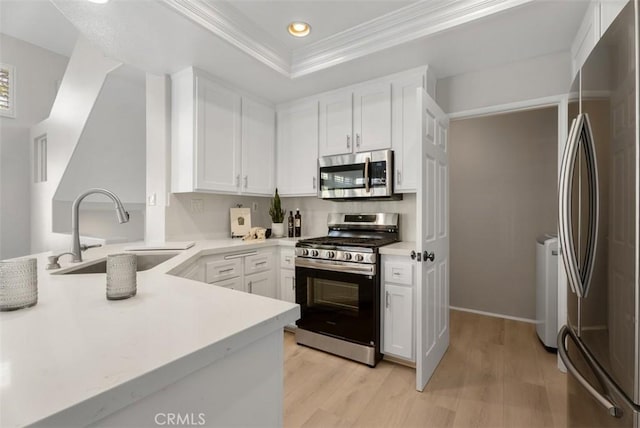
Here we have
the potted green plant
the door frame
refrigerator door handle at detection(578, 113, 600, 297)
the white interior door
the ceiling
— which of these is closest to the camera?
refrigerator door handle at detection(578, 113, 600, 297)

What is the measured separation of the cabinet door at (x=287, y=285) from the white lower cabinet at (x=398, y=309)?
→ 91 centimetres

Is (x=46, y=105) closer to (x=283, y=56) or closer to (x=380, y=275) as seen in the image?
(x=283, y=56)

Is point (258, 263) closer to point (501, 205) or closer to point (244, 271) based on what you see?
point (244, 271)

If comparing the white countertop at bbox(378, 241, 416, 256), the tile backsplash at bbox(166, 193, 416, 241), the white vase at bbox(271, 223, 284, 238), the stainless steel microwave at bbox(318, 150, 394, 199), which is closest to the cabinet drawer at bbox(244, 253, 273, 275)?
the white vase at bbox(271, 223, 284, 238)

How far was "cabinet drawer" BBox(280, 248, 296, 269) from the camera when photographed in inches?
114

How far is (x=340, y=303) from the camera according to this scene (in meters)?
2.50

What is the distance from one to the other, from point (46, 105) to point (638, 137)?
6.91 metres

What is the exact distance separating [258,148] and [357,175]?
43.4 inches

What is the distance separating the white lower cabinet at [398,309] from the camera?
226 centimetres

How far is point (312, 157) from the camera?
313 cm

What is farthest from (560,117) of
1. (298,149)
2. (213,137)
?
(213,137)

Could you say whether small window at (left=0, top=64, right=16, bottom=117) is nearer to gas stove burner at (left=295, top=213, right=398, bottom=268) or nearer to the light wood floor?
gas stove burner at (left=295, top=213, right=398, bottom=268)

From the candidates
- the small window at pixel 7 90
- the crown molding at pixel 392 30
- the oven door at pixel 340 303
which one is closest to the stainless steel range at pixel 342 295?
the oven door at pixel 340 303

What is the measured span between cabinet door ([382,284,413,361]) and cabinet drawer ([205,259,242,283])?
1240 millimetres
